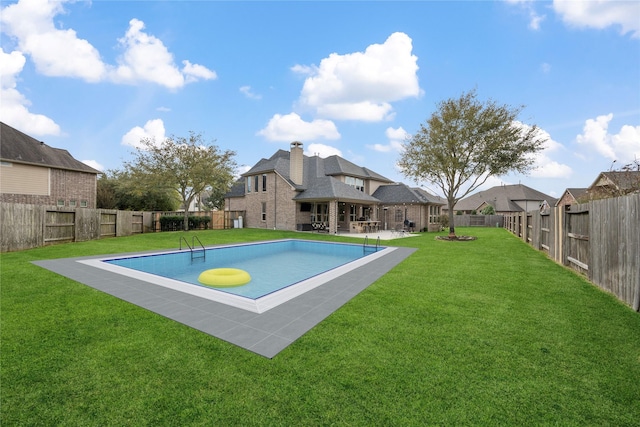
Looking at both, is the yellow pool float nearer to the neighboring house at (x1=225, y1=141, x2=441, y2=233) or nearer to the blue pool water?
the blue pool water

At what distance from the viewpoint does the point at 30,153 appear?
2131 cm

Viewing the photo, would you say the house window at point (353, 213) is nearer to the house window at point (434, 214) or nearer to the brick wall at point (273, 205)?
the brick wall at point (273, 205)

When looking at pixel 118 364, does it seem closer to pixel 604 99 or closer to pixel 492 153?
pixel 604 99

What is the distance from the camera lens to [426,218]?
2834 cm

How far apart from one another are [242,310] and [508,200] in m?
60.1

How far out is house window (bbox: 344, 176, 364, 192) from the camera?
93.9ft

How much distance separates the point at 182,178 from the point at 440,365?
2578 cm

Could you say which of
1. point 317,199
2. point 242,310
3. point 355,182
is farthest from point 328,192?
point 242,310

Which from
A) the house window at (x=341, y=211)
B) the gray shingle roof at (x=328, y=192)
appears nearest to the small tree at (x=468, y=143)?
the gray shingle roof at (x=328, y=192)

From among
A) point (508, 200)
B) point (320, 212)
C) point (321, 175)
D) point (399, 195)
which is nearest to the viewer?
point (320, 212)

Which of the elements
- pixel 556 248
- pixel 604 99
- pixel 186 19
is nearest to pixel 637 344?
pixel 556 248

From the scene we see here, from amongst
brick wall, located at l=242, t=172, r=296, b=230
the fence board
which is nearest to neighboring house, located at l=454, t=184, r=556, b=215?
brick wall, located at l=242, t=172, r=296, b=230

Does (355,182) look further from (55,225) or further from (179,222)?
(55,225)

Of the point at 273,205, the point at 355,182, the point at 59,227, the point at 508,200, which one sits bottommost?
the point at 59,227
